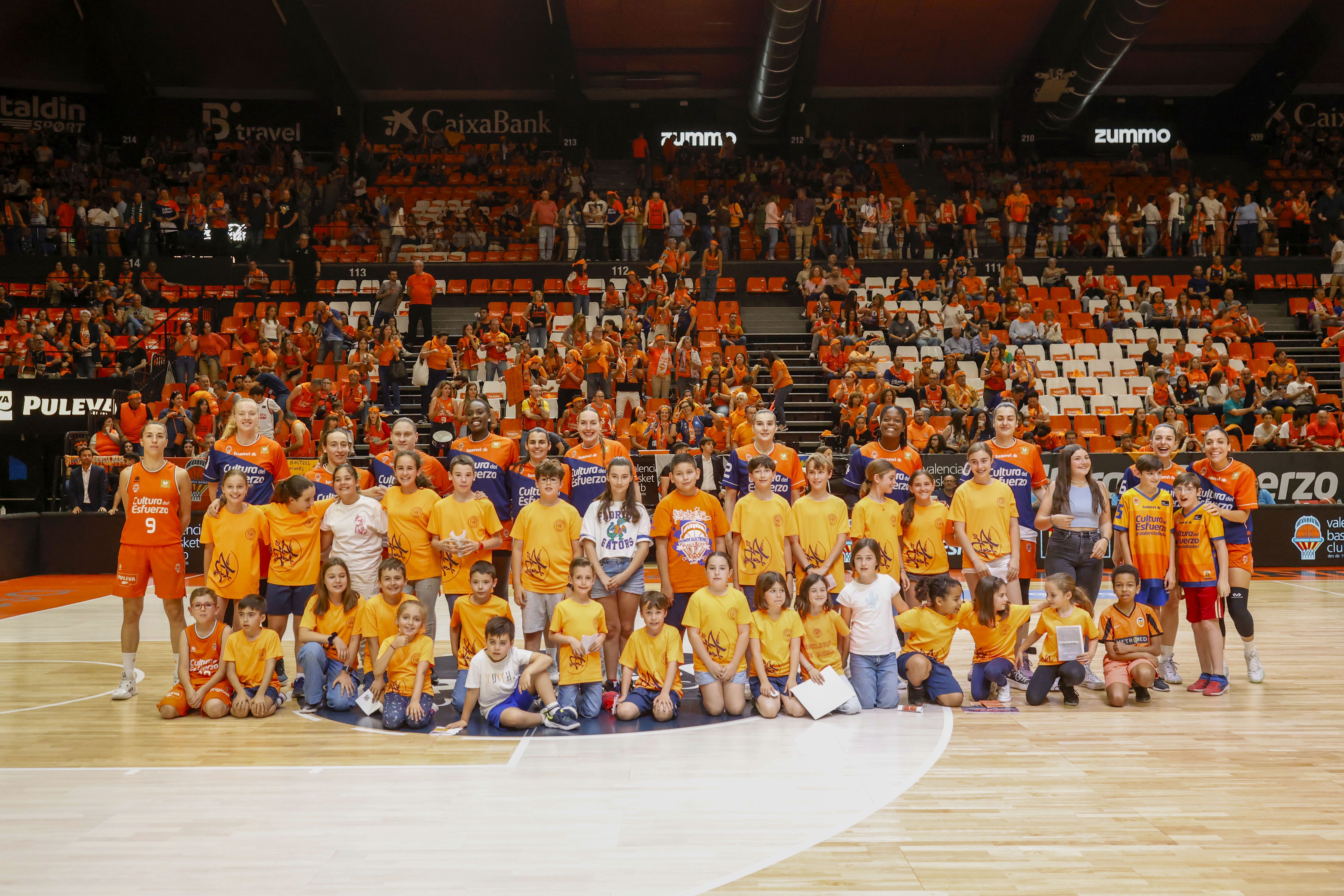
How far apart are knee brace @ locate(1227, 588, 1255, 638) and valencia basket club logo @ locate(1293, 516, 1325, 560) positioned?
7.43 m

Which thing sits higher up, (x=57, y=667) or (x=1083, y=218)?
(x=1083, y=218)

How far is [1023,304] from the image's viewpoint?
17.4 meters

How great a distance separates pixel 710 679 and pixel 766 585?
69 cm

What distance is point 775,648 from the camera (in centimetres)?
616

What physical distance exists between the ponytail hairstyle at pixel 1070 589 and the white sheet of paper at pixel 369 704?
4281 millimetres

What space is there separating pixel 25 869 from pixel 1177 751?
541 cm

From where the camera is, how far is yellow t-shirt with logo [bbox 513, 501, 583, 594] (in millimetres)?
6395

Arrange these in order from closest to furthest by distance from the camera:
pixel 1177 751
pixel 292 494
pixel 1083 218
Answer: pixel 1177 751
pixel 292 494
pixel 1083 218

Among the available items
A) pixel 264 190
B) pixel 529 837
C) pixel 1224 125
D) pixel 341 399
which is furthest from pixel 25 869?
pixel 1224 125

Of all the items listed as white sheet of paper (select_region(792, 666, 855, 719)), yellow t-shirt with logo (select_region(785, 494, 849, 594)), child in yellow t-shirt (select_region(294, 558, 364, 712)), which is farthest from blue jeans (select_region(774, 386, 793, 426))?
child in yellow t-shirt (select_region(294, 558, 364, 712))

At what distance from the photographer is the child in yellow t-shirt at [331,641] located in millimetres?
6203

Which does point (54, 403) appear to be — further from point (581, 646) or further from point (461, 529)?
point (581, 646)

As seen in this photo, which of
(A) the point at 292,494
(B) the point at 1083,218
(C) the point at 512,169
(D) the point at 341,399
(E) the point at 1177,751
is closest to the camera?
(E) the point at 1177,751

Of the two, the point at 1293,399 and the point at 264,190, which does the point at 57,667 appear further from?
the point at 264,190
